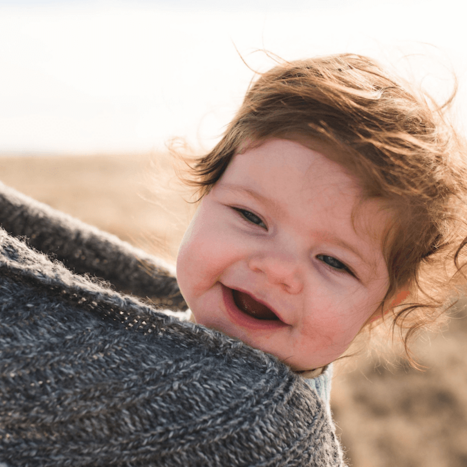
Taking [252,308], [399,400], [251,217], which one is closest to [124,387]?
[252,308]

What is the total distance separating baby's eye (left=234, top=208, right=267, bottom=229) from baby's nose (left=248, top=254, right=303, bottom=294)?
105 mm

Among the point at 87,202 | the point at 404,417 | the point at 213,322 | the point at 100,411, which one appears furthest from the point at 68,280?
the point at 87,202

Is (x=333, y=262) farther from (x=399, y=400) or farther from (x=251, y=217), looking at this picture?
(x=399, y=400)

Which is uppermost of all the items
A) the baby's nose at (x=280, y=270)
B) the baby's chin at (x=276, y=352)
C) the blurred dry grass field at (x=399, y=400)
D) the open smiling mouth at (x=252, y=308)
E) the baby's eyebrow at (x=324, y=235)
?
the baby's eyebrow at (x=324, y=235)

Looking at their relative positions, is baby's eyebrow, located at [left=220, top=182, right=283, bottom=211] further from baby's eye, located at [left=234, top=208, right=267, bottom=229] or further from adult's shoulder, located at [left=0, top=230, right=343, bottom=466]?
adult's shoulder, located at [left=0, top=230, right=343, bottom=466]

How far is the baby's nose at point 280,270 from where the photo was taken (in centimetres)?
98

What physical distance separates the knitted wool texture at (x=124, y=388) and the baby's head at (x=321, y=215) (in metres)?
0.21

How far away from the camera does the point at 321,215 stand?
100 cm

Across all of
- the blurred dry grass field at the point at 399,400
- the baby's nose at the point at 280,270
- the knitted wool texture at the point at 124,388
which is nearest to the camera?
the knitted wool texture at the point at 124,388

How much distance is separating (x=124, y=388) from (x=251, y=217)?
0.54 m

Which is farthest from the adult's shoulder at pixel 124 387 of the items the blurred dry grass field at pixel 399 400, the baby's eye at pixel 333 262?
the blurred dry grass field at pixel 399 400

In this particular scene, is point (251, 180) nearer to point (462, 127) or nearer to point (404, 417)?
point (462, 127)

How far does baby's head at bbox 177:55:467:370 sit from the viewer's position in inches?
39.7

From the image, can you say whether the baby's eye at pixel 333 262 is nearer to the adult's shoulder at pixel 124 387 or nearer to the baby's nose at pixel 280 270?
the baby's nose at pixel 280 270
